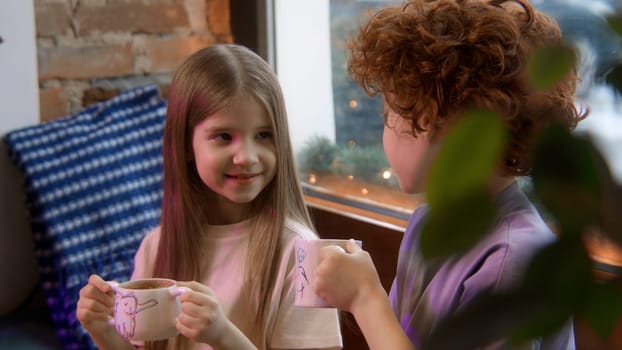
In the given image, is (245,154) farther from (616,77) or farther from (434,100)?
(616,77)

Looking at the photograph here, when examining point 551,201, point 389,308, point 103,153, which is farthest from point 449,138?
point 103,153

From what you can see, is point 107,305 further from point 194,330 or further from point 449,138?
point 449,138

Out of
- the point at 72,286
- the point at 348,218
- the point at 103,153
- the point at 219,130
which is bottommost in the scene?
the point at 72,286

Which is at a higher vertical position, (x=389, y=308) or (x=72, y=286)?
(x=389, y=308)

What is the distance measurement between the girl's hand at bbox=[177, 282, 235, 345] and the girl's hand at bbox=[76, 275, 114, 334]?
0.18 m

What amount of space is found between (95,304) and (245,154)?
350 millimetres

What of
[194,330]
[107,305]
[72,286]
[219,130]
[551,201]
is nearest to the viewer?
[551,201]

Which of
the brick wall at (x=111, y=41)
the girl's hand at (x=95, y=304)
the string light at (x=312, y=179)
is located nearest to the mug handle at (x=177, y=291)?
the girl's hand at (x=95, y=304)

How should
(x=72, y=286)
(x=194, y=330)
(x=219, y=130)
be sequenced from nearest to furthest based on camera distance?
(x=194, y=330) → (x=219, y=130) → (x=72, y=286)

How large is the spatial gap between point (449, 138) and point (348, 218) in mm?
1749

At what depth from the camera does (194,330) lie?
113 cm

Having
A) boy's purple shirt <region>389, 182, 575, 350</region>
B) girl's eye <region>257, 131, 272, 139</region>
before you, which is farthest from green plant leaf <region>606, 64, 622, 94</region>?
girl's eye <region>257, 131, 272, 139</region>

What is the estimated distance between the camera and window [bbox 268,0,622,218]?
78.1 inches

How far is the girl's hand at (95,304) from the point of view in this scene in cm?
127
